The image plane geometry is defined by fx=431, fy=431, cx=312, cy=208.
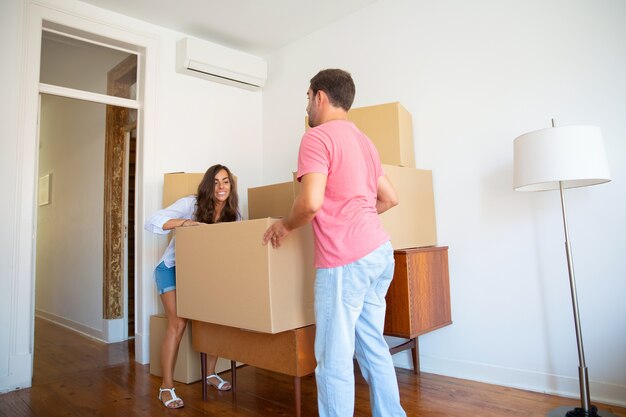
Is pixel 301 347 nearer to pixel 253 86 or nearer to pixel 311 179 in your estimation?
pixel 311 179

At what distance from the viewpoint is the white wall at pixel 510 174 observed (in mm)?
1958

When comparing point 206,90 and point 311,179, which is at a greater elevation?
point 206,90

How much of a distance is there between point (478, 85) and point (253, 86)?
6.44 ft

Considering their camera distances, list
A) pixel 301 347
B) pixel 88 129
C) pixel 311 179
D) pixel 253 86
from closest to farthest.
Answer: pixel 311 179 → pixel 301 347 → pixel 253 86 → pixel 88 129

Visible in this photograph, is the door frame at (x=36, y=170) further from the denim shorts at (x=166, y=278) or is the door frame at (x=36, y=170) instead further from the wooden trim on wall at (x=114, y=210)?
Result: the denim shorts at (x=166, y=278)

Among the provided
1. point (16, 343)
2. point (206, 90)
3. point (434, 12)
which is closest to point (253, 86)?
point (206, 90)

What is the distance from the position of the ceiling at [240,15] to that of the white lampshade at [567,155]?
5.61 ft

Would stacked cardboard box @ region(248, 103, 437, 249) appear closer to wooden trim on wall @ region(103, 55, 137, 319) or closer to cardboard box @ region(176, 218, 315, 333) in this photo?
cardboard box @ region(176, 218, 315, 333)

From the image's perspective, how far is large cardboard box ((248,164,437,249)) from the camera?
212 cm

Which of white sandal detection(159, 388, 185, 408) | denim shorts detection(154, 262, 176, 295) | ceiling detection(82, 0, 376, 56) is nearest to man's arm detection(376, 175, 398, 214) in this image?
denim shorts detection(154, 262, 176, 295)

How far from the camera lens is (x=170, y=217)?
227cm

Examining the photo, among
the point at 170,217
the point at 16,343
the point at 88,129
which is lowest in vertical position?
the point at 16,343

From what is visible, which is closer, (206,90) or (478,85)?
(478,85)

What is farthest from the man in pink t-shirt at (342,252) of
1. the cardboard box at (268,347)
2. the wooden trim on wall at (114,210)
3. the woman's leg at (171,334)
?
the wooden trim on wall at (114,210)
